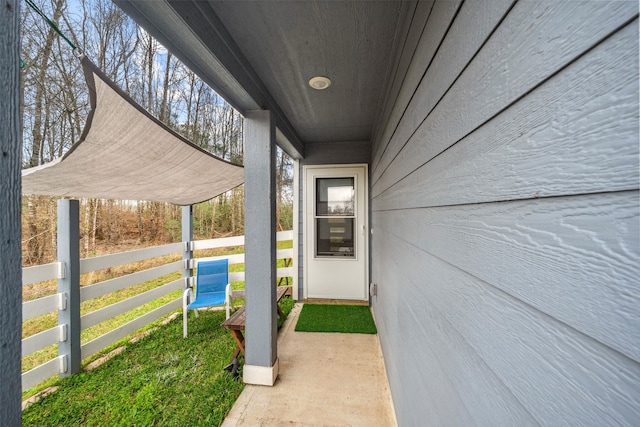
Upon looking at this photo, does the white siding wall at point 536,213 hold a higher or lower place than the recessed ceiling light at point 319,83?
lower

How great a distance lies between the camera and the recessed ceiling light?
6.59 ft

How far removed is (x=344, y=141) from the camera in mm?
3932

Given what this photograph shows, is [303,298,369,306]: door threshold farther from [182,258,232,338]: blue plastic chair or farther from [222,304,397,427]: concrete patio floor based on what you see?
[182,258,232,338]: blue plastic chair

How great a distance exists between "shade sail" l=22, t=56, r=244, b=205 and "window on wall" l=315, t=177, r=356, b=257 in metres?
1.49

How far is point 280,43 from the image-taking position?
1575mm

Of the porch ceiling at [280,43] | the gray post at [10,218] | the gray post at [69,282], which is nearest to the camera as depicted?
the gray post at [10,218]

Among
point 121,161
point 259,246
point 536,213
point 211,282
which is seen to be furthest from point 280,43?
point 211,282

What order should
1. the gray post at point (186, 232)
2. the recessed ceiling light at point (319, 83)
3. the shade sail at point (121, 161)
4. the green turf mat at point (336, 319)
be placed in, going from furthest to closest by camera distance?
the gray post at point (186, 232)
the green turf mat at point (336, 319)
the recessed ceiling light at point (319, 83)
the shade sail at point (121, 161)

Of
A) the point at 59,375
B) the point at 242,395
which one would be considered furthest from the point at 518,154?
the point at 59,375

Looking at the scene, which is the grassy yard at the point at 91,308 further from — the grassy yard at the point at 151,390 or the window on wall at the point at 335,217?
the window on wall at the point at 335,217

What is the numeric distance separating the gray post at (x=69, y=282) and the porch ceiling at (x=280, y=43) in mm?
1862

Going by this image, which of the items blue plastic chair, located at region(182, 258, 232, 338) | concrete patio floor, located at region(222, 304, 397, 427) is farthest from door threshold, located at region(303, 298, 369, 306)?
blue plastic chair, located at region(182, 258, 232, 338)

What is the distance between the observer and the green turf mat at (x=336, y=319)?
3086 mm

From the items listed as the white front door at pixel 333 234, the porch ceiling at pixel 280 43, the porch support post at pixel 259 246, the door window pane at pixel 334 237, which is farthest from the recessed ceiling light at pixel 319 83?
the door window pane at pixel 334 237
